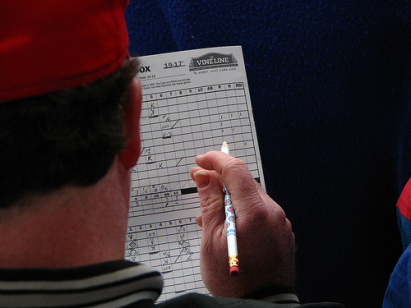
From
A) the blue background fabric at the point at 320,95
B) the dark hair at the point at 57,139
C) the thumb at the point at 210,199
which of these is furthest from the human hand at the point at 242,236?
the dark hair at the point at 57,139

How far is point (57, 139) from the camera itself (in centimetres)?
43

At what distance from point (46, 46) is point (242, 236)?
0.44 meters

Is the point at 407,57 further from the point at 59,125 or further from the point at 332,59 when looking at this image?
the point at 59,125

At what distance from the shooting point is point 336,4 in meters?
0.86

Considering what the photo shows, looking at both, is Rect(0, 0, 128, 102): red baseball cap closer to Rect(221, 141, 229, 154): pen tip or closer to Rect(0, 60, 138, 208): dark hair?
Rect(0, 60, 138, 208): dark hair

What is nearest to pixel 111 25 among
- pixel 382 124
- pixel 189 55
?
pixel 189 55

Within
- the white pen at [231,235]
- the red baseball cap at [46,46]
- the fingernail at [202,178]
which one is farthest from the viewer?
the fingernail at [202,178]

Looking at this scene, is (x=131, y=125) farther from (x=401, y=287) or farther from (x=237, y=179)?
(x=401, y=287)

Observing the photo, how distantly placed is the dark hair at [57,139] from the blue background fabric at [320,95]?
43 centimetres

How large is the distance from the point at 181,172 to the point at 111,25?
0.37 m

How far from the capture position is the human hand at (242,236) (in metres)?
0.74

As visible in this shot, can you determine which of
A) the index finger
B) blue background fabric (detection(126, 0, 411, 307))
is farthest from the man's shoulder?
blue background fabric (detection(126, 0, 411, 307))

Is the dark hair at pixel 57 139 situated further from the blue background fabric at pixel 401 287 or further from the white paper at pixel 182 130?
the blue background fabric at pixel 401 287

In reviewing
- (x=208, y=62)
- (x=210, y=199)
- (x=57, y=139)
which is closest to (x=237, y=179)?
(x=210, y=199)
